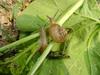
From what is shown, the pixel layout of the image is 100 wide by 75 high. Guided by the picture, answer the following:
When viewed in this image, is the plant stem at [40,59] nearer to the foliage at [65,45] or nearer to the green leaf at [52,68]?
the foliage at [65,45]

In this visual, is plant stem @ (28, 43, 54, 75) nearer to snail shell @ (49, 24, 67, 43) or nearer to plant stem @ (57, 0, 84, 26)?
snail shell @ (49, 24, 67, 43)

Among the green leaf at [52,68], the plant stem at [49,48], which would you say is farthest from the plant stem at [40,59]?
the green leaf at [52,68]

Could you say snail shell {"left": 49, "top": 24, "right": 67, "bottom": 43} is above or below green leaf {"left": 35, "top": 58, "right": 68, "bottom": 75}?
above

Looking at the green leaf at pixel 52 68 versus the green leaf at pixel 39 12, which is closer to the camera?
the green leaf at pixel 52 68

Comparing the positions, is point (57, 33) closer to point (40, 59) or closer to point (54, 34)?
point (54, 34)

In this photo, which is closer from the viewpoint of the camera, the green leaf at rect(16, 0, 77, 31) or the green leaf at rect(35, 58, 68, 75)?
the green leaf at rect(35, 58, 68, 75)

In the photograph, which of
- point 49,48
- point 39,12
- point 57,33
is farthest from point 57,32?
point 39,12

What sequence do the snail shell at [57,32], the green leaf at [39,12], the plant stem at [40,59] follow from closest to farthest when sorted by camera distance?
the plant stem at [40,59]
the snail shell at [57,32]
the green leaf at [39,12]

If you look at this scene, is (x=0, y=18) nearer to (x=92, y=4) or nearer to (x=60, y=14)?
(x=60, y=14)

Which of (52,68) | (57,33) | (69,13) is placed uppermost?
(69,13)

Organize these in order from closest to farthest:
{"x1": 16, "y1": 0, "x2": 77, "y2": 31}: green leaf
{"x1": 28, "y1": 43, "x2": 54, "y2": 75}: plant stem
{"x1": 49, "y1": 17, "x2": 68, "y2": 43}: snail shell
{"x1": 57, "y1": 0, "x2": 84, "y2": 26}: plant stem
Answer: {"x1": 28, "y1": 43, "x2": 54, "y2": 75}: plant stem < {"x1": 49, "y1": 17, "x2": 68, "y2": 43}: snail shell < {"x1": 57, "y1": 0, "x2": 84, "y2": 26}: plant stem < {"x1": 16, "y1": 0, "x2": 77, "y2": 31}: green leaf

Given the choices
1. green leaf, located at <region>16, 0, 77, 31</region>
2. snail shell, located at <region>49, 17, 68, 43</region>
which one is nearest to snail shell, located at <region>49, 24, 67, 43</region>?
snail shell, located at <region>49, 17, 68, 43</region>
